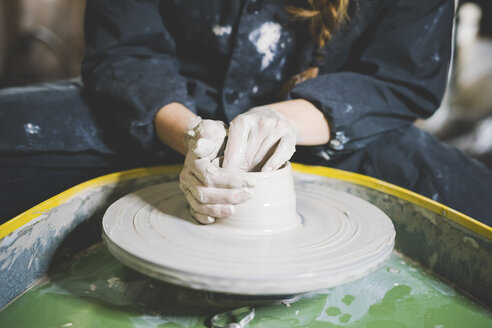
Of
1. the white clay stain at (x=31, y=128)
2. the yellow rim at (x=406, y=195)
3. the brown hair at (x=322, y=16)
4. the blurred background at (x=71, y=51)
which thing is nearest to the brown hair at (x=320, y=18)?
the brown hair at (x=322, y=16)

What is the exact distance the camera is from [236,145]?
3.24 feet

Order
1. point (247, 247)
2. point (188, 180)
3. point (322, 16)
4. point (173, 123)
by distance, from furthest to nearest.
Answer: point (322, 16) → point (173, 123) → point (188, 180) → point (247, 247)

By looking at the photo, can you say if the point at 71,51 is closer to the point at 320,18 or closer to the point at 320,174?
the point at 320,18

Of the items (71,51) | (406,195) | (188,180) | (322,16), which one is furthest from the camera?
(71,51)

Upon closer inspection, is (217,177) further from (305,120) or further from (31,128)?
(31,128)

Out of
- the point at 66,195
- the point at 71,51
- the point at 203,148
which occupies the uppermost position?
the point at 203,148

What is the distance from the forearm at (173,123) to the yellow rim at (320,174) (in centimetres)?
9

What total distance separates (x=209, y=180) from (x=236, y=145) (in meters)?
0.11

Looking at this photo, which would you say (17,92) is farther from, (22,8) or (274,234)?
(22,8)

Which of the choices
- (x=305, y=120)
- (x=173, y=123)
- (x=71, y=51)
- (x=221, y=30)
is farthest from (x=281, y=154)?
(x=71, y=51)

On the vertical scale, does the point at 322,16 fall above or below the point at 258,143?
above

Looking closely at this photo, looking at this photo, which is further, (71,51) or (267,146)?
(71,51)

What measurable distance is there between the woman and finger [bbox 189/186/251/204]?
0.34 m

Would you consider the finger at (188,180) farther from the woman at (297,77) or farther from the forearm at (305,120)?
the forearm at (305,120)
